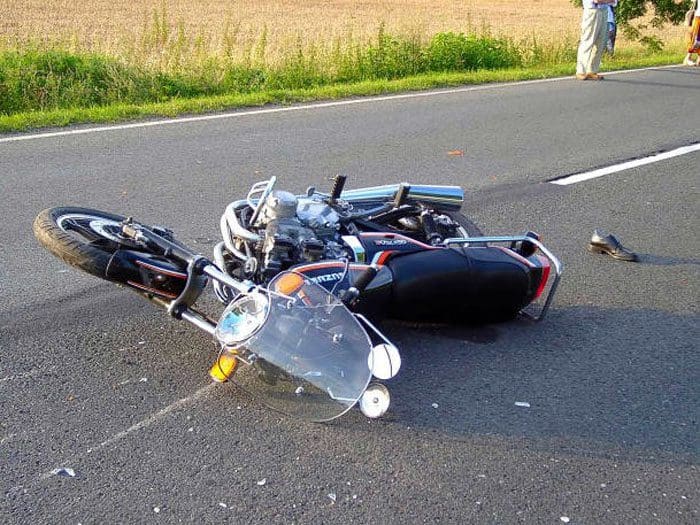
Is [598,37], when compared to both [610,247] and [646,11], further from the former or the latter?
[610,247]

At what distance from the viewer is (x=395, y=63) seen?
14.5m

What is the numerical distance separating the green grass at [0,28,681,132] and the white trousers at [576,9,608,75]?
0.63 metres

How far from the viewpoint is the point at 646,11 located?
69.5 feet

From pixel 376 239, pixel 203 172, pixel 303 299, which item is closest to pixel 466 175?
pixel 203 172

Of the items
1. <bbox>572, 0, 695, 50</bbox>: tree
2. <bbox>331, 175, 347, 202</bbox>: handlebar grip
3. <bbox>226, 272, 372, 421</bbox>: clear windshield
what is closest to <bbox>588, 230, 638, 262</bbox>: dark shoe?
<bbox>331, 175, 347, 202</bbox>: handlebar grip

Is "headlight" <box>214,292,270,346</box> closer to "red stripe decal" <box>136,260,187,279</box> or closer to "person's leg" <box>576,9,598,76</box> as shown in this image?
"red stripe decal" <box>136,260,187,279</box>

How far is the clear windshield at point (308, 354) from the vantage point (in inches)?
140

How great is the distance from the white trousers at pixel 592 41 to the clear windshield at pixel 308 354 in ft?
40.4

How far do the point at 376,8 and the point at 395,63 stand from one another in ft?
62.2

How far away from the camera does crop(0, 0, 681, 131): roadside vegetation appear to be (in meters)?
10.6

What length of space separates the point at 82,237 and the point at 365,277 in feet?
4.56

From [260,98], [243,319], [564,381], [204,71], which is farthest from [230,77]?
[243,319]

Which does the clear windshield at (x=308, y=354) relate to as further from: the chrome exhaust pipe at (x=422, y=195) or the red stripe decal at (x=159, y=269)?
the chrome exhaust pipe at (x=422, y=195)

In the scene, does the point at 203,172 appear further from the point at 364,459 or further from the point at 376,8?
the point at 376,8
